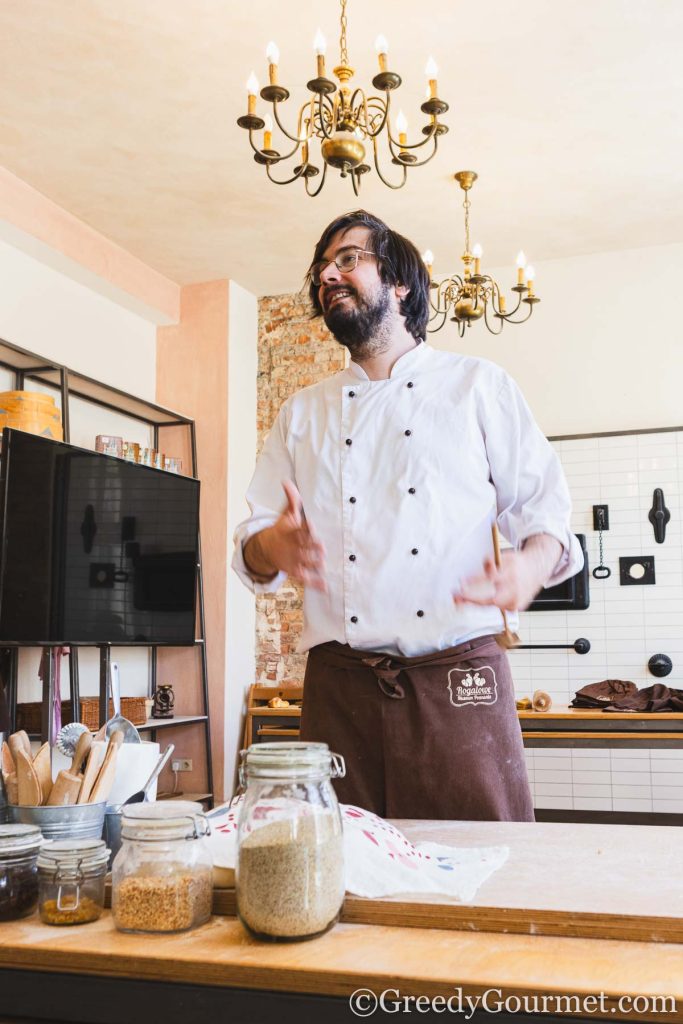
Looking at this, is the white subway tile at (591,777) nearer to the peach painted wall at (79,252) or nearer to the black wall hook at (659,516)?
the black wall hook at (659,516)

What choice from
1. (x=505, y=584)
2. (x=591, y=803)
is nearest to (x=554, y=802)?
(x=591, y=803)

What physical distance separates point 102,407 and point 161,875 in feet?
14.4

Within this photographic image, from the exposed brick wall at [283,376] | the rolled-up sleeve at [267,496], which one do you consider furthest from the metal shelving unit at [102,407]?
the rolled-up sleeve at [267,496]

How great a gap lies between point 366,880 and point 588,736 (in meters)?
3.48

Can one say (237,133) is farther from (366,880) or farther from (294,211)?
(366,880)

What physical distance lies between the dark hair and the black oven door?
327 centimetres

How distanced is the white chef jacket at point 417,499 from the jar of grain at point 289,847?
70cm

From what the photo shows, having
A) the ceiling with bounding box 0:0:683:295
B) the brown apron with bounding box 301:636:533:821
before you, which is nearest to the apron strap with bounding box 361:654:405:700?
the brown apron with bounding box 301:636:533:821

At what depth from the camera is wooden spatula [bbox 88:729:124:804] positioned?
3.41 ft

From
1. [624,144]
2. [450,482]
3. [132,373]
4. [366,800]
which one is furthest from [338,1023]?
[132,373]

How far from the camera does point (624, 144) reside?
4.07 meters

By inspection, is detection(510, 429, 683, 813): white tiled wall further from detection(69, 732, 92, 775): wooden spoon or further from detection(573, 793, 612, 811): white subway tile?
detection(69, 732, 92, 775): wooden spoon

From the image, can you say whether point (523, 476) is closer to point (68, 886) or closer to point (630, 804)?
point (68, 886)

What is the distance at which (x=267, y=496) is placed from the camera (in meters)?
1.72
